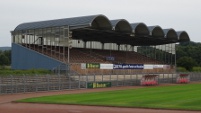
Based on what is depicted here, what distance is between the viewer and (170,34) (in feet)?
226

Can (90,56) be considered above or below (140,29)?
below

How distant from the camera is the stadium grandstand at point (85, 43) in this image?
49.5 m

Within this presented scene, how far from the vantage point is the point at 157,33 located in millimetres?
65750

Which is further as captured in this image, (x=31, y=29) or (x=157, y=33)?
(x=157, y=33)

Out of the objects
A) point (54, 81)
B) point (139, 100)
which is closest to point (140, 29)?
point (54, 81)

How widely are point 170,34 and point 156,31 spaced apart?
16.4ft

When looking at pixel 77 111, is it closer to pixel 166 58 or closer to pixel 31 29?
pixel 31 29

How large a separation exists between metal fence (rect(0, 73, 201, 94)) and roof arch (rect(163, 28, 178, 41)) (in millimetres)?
17534

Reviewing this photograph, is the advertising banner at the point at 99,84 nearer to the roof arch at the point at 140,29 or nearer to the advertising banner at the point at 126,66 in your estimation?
the advertising banner at the point at 126,66

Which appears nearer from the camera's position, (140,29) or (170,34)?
(140,29)

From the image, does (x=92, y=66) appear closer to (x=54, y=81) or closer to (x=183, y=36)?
(x=54, y=81)

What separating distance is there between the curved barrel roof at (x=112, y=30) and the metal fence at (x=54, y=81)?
27.8 feet

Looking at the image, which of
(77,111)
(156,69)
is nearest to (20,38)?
(156,69)

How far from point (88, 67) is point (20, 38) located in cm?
1337
